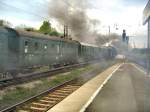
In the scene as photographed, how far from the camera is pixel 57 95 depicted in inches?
554

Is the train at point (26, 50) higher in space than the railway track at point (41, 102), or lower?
higher

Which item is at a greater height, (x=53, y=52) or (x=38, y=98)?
(x=53, y=52)

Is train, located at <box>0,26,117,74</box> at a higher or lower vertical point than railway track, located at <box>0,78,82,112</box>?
higher

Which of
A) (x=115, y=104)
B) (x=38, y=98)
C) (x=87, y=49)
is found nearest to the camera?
(x=115, y=104)

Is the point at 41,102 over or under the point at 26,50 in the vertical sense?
under

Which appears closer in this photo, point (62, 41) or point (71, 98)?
point (71, 98)

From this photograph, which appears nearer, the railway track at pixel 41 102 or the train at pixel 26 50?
the railway track at pixel 41 102

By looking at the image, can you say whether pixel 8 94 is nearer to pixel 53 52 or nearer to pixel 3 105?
pixel 3 105

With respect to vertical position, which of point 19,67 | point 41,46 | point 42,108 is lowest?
point 42,108

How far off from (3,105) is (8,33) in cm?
741

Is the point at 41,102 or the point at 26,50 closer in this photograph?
the point at 41,102

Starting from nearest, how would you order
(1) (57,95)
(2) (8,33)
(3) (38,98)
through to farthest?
(3) (38,98)
(1) (57,95)
(2) (8,33)

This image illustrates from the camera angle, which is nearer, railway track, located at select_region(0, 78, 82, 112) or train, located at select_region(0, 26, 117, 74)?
railway track, located at select_region(0, 78, 82, 112)

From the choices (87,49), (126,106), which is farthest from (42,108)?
(87,49)
